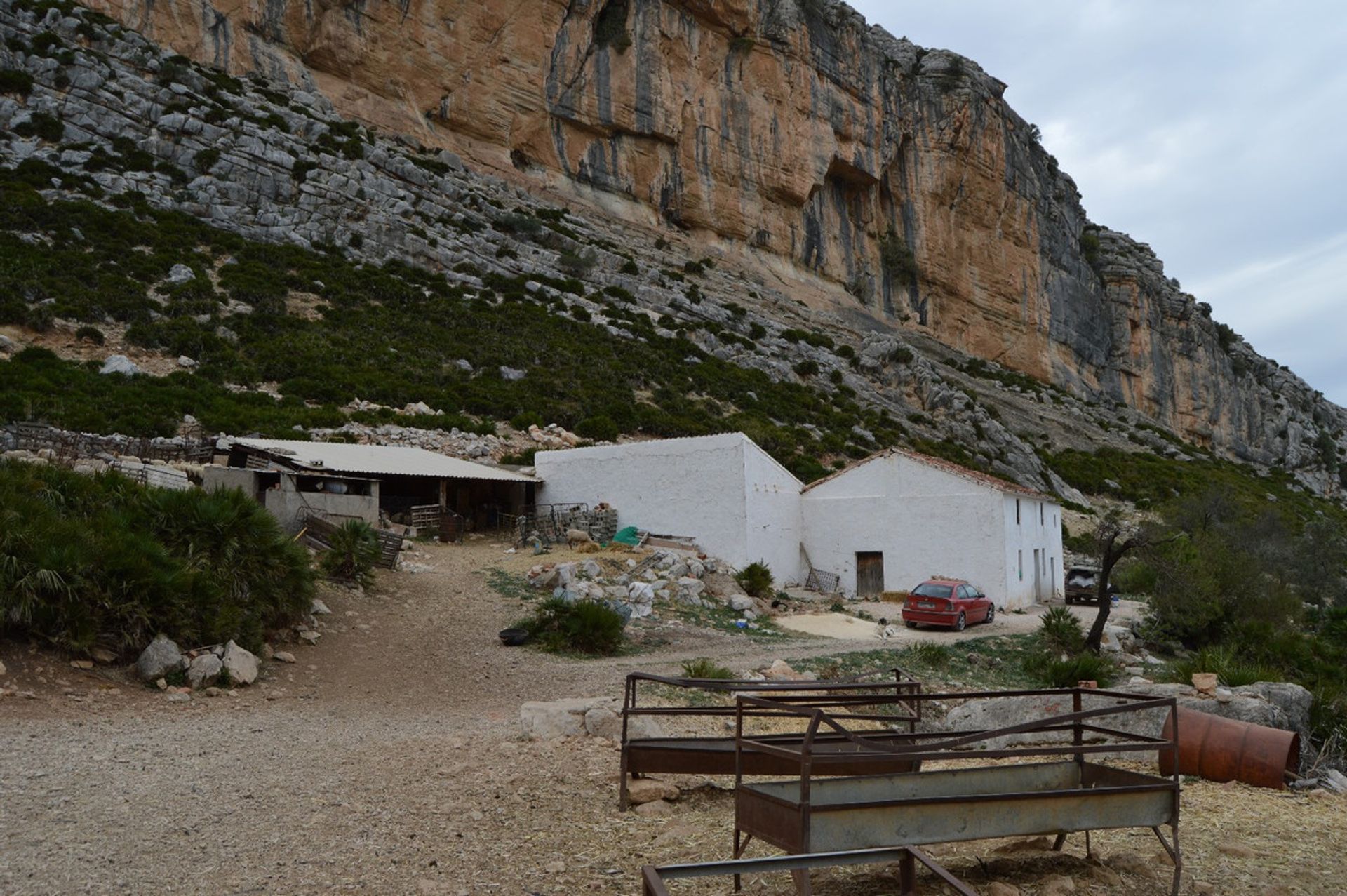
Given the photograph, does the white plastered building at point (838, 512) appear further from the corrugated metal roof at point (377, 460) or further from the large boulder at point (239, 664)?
the large boulder at point (239, 664)

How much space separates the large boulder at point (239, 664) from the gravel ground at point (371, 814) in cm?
20

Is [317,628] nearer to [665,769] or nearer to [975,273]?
[665,769]

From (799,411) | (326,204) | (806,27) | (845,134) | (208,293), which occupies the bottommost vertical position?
(799,411)

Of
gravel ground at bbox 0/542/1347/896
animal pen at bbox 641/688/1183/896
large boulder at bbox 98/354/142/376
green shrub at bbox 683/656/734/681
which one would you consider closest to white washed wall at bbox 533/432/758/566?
green shrub at bbox 683/656/734/681

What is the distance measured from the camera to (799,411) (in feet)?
152

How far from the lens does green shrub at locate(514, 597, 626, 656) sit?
594 inches

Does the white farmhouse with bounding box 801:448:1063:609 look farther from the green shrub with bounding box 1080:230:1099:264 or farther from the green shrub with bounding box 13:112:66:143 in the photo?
the green shrub with bounding box 1080:230:1099:264

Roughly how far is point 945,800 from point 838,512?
22.8 m

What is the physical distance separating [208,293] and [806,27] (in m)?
52.4

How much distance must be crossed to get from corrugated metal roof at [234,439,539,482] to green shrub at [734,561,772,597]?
889 cm

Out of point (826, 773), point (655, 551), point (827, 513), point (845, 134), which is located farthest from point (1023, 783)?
point (845, 134)

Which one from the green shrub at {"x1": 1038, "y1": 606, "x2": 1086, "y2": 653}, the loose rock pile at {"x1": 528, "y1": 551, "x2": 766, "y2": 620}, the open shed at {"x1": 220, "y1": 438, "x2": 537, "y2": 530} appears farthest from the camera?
the open shed at {"x1": 220, "y1": 438, "x2": 537, "y2": 530}

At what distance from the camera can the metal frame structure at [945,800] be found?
15.6ft

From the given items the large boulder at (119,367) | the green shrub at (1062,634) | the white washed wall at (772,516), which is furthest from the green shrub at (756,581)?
the large boulder at (119,367)
